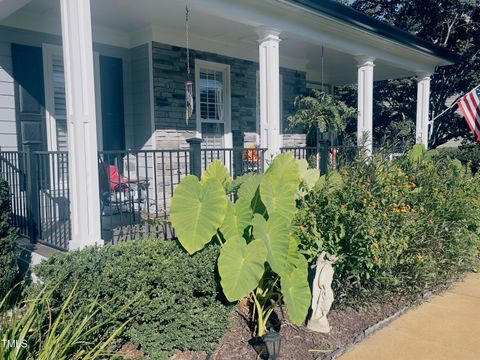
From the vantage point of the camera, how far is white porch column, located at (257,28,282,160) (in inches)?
229

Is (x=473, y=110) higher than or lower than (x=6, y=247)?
higher

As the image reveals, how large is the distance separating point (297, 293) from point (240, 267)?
0.53 metres

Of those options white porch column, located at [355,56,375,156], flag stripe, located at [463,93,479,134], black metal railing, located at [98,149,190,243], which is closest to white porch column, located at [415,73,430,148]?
flag stripe, located at [463,93,479,134]

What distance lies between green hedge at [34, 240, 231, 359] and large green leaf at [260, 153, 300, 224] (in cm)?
64

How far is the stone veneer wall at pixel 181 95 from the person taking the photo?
256 inches

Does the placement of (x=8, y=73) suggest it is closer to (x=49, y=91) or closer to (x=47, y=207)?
(x=49, y=91)

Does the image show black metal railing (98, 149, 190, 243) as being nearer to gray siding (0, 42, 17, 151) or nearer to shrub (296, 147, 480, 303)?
gray siding (0, 42, 17, 151)

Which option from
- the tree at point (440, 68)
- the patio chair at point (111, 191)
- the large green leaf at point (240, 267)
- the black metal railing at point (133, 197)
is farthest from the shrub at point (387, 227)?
the tree at point (440, 68)

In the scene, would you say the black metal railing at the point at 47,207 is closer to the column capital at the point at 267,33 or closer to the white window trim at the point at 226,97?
the white window trim at the point at 226,97

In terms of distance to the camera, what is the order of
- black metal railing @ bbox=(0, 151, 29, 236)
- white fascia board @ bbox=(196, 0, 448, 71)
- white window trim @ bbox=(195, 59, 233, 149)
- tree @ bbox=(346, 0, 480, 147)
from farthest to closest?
tree @ bbox=(346, 0, 480, 147) → white window trim @ bbox=(195, 59, 233, 149) → white fascia board @ bbox=(196, 0, 448, 71) → black metal railing @ bbox=(0, 151, 29, 236)

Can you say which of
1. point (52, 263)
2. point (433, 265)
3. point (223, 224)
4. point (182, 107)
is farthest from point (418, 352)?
point (182, 107)

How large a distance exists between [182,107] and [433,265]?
4.37 meters

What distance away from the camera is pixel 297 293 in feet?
→ 10.4

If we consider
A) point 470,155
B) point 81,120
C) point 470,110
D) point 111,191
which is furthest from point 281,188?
point 470,155
